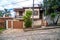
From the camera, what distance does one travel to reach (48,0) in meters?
26.4

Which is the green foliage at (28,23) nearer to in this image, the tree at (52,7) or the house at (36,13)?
the house at (36,13)

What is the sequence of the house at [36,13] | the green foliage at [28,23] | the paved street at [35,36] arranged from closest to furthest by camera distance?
1. the paved street at [35,36]
2. the green foliage at [28,23]
3. the house at [36,13]

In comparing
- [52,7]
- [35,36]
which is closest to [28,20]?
[52,7]

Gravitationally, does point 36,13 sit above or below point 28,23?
above

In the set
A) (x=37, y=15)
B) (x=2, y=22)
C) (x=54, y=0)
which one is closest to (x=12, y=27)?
(x=2, y=22)

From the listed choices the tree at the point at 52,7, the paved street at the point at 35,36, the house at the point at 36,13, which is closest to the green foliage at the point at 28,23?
the house at the point at 36,13

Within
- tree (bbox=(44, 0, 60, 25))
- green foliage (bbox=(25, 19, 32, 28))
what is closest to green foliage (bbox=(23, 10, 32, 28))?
green foliage (bbox=(25, 19, 32, 28))

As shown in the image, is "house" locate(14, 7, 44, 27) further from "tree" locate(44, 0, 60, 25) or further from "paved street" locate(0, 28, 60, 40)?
"paved street" locate(0, 28, 60, 40)

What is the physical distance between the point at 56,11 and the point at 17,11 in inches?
407

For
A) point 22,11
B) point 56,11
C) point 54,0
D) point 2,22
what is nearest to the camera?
point 54,0

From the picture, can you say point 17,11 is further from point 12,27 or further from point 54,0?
point 54,0

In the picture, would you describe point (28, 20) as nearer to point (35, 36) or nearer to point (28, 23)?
point (28, 23)

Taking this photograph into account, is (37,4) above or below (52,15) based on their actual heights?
above

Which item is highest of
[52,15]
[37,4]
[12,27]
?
[37,4]
